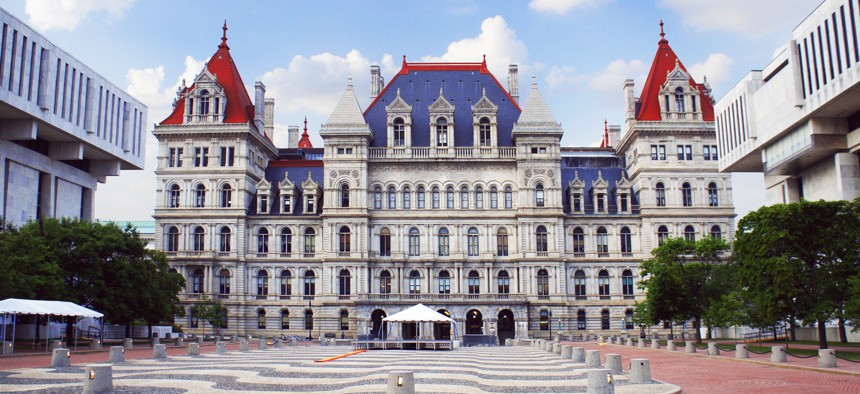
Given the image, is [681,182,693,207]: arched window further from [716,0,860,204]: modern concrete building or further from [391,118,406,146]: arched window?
[391,118,406,146]: arched window

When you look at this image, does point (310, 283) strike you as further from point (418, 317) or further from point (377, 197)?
point (418, 317)

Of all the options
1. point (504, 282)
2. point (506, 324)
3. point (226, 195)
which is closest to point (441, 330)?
point (506, 324)

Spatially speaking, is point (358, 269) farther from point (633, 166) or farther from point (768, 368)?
point (768, 368)

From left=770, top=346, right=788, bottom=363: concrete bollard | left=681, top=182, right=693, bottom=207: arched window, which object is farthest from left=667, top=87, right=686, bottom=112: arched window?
left=770, top=346, right=788, bottom=363: concrete bollard

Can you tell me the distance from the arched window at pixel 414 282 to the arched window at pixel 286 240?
1280 centimetres

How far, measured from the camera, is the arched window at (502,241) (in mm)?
79625

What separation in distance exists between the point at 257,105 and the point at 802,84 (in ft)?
180

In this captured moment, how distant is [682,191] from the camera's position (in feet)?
262

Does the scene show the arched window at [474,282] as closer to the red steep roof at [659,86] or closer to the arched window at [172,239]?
the red steep roof at [659,86]

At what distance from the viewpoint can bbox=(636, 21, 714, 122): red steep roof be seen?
269ft

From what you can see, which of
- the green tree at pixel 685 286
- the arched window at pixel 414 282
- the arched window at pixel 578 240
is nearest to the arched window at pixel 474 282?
the arched window at pixel 414 282

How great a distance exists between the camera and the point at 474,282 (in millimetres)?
79625

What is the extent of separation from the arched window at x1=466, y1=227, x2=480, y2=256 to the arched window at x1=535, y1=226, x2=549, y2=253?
6038mm

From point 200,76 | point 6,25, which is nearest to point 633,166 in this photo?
point 200,76
